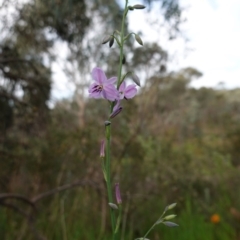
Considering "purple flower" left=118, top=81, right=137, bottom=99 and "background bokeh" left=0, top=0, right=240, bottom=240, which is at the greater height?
"background bokeh" left=0, top=0, right=240, bottom=240

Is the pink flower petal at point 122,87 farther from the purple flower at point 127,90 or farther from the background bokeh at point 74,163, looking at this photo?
the background bokeh at point 74,163

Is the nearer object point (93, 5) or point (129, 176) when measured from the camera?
point (93, 5)

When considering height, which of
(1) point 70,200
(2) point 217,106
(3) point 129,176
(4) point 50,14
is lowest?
(1) point 70,200

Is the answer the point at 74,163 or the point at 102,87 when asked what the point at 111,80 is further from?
the point at 74,163

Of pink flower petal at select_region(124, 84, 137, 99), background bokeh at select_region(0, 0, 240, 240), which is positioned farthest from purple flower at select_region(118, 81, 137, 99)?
background bokeh at select_region(0, 0, 240, 240)

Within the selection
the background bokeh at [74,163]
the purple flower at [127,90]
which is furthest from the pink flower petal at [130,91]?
the background bokeh at [74,163]

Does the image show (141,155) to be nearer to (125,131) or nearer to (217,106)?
(125,131)

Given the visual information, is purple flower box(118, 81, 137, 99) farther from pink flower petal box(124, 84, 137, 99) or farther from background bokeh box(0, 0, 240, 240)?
background bokeh box(0, 0, 240, 240)

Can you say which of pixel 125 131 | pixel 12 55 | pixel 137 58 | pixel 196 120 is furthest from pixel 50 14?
pixel 196 120

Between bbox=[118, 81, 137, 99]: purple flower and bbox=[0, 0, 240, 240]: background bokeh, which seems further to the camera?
bbox=[0, 0, 240, 240]: background bokeh
